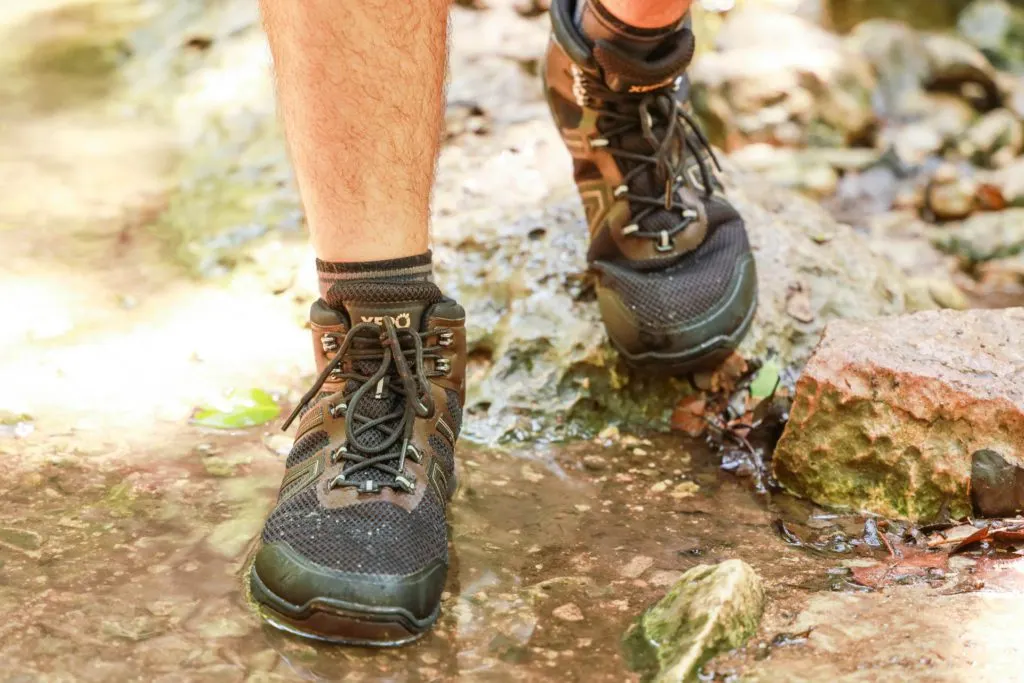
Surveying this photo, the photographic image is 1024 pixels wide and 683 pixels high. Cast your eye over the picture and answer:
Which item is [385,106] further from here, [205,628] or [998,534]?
[998,534]

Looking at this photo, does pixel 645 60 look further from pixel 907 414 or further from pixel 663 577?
pixel 663 577

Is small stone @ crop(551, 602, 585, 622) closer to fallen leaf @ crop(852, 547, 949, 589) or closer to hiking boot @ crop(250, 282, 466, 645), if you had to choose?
hiking boot @ crop(250, 282, 466, 645)

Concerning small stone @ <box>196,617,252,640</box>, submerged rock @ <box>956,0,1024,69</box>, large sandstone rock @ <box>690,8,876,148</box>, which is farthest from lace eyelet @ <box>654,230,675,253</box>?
submerged rock @ <box>956,0,1024,69</box>

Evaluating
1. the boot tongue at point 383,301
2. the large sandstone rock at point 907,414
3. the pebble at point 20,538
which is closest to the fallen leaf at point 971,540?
the large sandstone rock at point 907,414

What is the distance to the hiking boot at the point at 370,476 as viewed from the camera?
1.54 metres

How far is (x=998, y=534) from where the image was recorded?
1.78m

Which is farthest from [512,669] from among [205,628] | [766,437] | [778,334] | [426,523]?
[778,334]

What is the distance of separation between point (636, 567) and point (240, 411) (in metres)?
1.02

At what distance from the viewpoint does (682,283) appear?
2227 millimetres

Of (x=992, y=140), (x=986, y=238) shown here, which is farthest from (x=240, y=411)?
(x=992, y=140)

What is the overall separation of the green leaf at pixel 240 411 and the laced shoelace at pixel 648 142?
915 mm

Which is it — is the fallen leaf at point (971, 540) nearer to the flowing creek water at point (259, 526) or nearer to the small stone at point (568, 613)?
the flowing creek water at point (259, 526)

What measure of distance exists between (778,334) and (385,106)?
1259 mm

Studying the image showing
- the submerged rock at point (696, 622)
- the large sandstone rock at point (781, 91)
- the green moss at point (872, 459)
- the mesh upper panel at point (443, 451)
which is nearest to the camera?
the submerged rock at point (696, 622)
